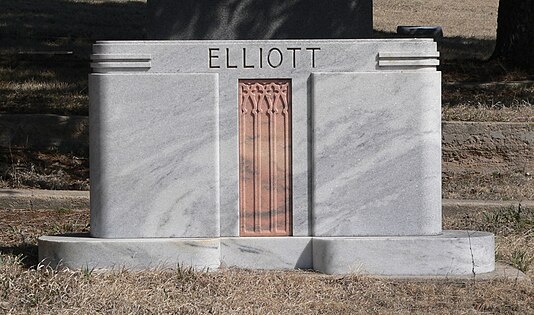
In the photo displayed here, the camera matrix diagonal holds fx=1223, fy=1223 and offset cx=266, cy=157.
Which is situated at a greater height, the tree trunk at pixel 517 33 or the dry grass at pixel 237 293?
the tree trunk at pixel 517 33

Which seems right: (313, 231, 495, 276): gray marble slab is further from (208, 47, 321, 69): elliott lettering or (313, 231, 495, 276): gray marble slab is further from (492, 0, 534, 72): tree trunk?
(492, 0, 534, 72): tree trunk

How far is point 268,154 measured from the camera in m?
7.55

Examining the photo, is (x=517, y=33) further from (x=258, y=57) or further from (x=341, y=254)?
(x=341, y=254)

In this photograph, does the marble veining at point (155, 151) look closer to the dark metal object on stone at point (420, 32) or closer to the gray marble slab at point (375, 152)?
the gray marble slab at point (375, 152)

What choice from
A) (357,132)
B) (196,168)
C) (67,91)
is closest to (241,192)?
(196,168)

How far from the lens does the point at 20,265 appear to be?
24.6ft

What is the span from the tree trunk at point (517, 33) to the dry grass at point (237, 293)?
765cm

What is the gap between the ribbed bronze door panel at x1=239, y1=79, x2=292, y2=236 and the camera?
7.53m

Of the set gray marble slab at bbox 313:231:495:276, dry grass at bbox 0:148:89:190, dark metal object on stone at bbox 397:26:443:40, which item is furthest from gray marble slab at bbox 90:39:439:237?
dark metal object on stone at bbox 397:26:443:40

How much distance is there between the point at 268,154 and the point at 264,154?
0.02m

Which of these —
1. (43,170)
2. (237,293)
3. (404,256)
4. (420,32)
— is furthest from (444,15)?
(237,293)

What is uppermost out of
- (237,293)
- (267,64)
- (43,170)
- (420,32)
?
(420,32)

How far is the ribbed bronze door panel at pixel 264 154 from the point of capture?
7531 mm

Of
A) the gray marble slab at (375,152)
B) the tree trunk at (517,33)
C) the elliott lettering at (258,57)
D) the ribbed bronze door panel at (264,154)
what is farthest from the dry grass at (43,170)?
the tree trunk at (517,33)
